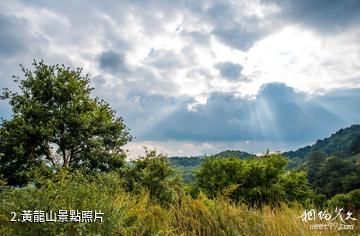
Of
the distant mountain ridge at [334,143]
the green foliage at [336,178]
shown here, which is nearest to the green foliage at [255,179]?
the green foliage at [336,178]

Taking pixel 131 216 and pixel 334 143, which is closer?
pixel 131 216

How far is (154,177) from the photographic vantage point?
44.7ft

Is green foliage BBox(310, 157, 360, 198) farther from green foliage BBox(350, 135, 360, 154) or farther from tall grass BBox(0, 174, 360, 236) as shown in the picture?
tall grass BBox(0, 174, 360, 236)

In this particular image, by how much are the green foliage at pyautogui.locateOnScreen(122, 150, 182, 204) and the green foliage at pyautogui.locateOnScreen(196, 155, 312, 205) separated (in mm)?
7441

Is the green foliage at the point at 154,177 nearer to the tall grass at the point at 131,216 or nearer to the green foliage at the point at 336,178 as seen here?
the tall grass at the point at 131,216

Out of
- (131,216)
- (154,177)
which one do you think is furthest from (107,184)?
(154,177)

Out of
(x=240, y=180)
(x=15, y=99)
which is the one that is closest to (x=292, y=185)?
(x=240, y=180)

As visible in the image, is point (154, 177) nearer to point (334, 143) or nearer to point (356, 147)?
point (356, 147)

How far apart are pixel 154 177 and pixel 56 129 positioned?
5.55 metres

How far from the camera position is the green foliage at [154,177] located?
42.6 feet

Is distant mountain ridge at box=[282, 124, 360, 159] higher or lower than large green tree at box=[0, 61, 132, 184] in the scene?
higher

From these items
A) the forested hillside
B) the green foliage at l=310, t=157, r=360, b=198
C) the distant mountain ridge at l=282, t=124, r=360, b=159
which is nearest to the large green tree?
the forested hillside

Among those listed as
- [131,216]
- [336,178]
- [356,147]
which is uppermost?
[356,147]

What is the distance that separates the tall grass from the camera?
4387mm
